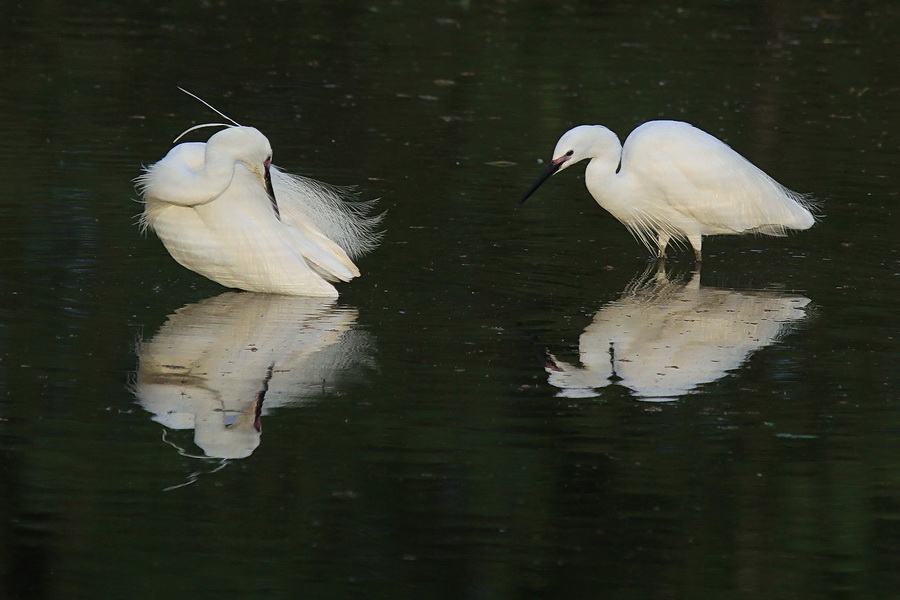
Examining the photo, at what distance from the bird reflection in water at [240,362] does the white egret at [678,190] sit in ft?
7.04

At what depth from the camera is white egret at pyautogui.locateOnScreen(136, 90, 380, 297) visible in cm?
708

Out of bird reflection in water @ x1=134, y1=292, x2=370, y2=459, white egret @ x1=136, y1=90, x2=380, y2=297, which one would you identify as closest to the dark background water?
bird reflection in water @ x1=134, y1=292, x2=370, y2=459

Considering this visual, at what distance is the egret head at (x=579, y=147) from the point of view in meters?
8.38

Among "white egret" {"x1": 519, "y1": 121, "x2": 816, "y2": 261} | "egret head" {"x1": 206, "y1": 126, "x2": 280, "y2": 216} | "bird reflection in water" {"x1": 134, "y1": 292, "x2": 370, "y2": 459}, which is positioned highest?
"egret head" {"x1": 206, "y1": 126, "x2": 280, "y2": 216}

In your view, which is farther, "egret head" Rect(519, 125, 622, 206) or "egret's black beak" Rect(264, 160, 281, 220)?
"egret head" Rect(519, 125, 622, 206)

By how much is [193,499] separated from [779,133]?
323 inches

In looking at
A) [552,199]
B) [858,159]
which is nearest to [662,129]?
[552,199]

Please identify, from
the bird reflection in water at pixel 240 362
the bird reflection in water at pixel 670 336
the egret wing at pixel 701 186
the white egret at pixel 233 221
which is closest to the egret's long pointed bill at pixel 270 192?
the white egret at pixel 233 221

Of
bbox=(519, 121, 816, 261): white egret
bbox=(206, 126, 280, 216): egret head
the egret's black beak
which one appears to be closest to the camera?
bbox=(206, 126, 280, 216): egret head

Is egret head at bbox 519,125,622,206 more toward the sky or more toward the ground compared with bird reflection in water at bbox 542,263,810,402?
more toward the sky

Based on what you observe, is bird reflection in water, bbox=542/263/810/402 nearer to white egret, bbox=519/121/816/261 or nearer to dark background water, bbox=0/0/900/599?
dark background water, bbox=0/0/900/599

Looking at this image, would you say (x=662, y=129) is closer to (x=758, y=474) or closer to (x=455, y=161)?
(x=455, y=161)

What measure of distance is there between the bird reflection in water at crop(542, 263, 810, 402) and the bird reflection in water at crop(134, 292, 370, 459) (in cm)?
102

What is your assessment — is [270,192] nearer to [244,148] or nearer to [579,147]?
[244,148]
